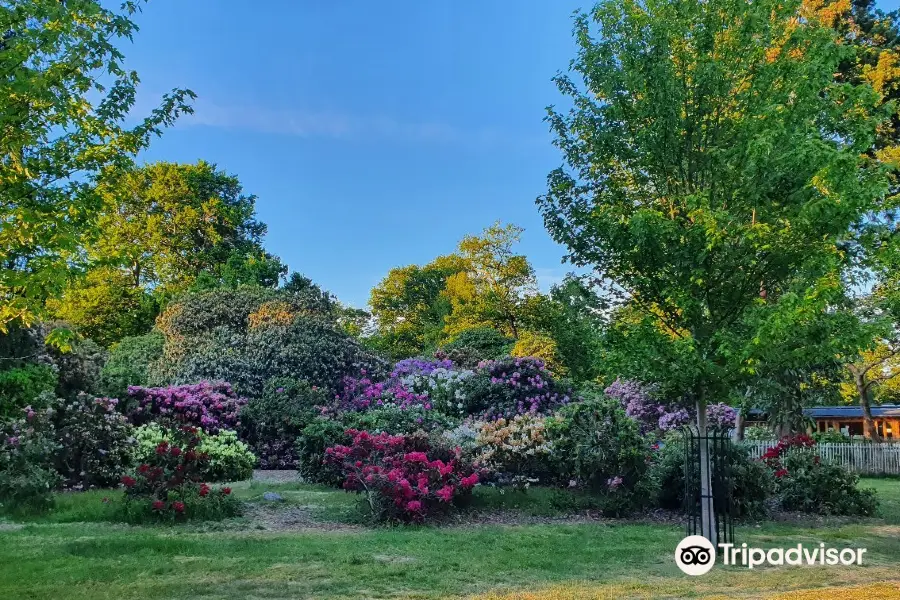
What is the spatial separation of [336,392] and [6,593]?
12.1 meters

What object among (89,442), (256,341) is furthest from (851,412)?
(89,442)

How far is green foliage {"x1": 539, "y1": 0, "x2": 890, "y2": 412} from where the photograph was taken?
627cm

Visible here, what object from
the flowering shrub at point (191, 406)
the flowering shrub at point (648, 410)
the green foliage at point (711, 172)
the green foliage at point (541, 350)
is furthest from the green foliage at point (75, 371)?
the green foliage at point (541, 350)

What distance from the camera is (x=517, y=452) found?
10039mm

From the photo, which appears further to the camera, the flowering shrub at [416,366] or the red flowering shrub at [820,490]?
the flowering shrub at [416,366]

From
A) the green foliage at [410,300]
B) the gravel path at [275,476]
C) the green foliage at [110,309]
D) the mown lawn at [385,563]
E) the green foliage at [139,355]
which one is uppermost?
the green foliage at [410,300]

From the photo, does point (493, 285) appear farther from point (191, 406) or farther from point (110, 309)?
point (191, 406)

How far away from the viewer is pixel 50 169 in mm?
5621

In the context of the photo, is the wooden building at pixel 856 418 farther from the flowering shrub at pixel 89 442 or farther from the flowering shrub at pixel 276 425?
the flowering shrub at pixel 89 442

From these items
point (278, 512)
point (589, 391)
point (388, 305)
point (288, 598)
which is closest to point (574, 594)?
point (288, 598)

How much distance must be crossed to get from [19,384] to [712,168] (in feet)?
24.8

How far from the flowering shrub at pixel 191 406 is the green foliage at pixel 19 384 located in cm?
483

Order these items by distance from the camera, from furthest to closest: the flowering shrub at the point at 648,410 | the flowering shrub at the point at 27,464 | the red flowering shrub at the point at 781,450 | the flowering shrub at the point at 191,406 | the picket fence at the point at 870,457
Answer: the flowering shrub at the point at 648,410 < the picket fence at the point at 870,457 < the flowering shrub at the point at 191,406 < the red flowering shrub at the point at 781,450 < the flowering shrub at the point at 27,464

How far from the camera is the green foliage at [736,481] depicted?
9328 mm
